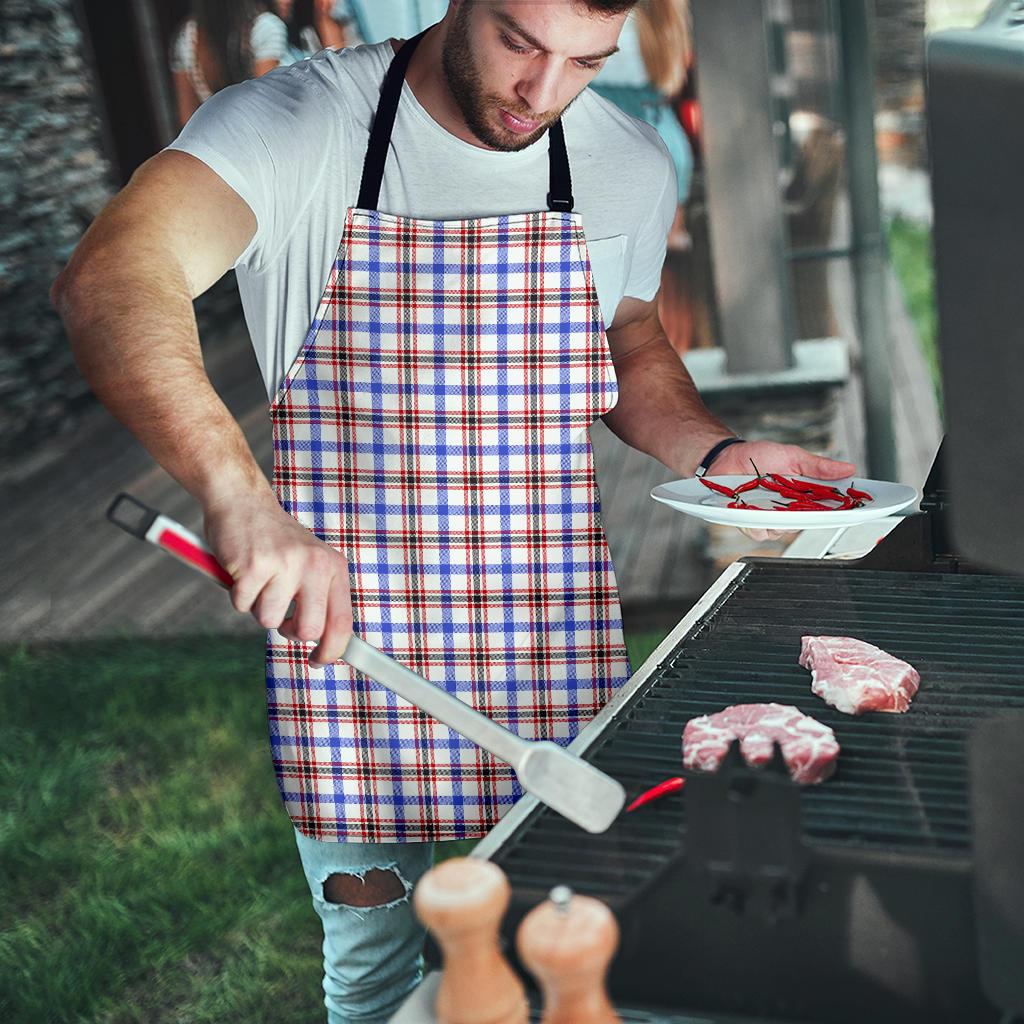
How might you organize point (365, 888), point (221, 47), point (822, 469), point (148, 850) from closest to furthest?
point (822, 469) < point (365, 888) < point (148, 850) < point (221, 47)

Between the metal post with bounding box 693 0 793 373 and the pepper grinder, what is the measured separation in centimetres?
362

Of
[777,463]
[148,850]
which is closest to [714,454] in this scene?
[777,463]

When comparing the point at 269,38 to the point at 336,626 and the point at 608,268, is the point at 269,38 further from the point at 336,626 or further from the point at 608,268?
the point at 336,626

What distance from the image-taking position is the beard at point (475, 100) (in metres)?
1.80

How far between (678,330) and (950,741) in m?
3.48

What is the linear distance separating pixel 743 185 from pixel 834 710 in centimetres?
313

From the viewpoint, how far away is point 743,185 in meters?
4.24

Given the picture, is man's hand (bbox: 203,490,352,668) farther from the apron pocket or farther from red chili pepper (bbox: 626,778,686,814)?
the apron pocket

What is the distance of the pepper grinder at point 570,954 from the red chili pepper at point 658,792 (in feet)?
1.13

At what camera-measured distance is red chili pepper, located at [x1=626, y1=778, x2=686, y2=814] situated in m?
1.23

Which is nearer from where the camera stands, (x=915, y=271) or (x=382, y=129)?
(x=382, y=129)

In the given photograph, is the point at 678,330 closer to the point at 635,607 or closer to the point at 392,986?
the point at 635,607

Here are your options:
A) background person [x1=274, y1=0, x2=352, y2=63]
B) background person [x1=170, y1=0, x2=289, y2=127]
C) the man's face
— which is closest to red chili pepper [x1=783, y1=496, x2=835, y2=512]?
the man's face

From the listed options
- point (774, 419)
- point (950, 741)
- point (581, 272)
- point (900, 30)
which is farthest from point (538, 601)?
point (900, 30)
